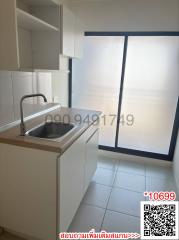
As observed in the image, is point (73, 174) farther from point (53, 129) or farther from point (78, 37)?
point (78, 37)

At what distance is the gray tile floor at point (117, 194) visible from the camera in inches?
72.0

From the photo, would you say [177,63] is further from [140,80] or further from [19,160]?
[19,160]

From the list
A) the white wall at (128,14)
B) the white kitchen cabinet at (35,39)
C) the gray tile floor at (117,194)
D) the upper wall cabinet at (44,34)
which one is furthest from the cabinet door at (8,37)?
the white wall at (128,14)

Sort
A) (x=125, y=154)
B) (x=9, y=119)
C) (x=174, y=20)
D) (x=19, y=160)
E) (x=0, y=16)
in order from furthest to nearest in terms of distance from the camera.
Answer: (x=125, y=154) → (x=174, y=20) → (x=9, y=119) → (x=19, y=160) → (x=0, y=16)

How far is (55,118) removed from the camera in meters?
2.03

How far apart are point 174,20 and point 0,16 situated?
2158 millimetres

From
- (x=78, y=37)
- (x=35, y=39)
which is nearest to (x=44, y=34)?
(x=35, y=39)

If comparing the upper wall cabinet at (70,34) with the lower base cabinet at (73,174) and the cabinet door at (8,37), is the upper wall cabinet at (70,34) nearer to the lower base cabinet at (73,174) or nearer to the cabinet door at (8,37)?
the cabinet door at (8,37)

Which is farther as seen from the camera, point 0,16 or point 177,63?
point 177,63

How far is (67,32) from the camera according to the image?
6.20ft

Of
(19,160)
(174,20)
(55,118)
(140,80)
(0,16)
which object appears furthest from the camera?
(140,80)

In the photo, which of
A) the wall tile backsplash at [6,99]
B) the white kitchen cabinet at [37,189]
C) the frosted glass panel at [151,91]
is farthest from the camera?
the frosted glass panel at [151,91]

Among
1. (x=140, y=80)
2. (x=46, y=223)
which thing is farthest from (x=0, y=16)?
(x=140, y=80)

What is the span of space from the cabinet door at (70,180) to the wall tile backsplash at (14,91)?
0.64 meters
